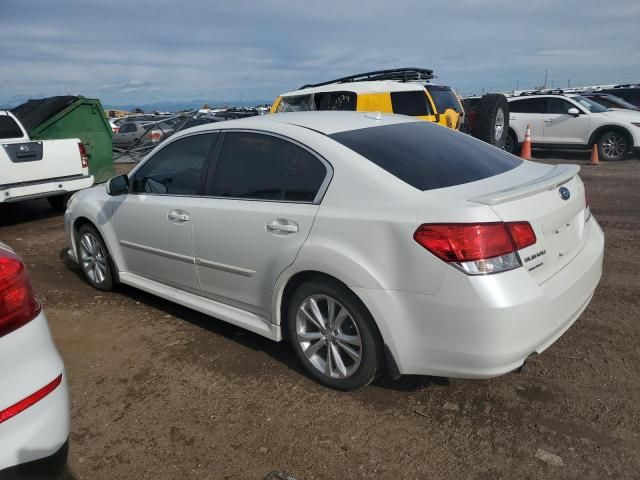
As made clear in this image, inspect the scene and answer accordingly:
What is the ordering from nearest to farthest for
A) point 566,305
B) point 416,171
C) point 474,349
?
point 474,349, point 566,305, point 416,171

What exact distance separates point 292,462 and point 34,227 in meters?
7.24

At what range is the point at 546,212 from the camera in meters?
2.77

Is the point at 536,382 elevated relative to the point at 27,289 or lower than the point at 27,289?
lower

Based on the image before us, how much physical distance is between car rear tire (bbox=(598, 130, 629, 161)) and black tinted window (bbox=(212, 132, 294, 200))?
11.6m

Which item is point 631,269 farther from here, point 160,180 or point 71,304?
point 71,304

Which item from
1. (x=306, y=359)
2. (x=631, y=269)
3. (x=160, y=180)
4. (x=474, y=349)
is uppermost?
(x=160, y=180)

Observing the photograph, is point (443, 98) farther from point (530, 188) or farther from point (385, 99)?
point (530, 188)

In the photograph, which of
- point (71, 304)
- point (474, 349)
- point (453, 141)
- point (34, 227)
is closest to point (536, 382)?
point (474, 349)

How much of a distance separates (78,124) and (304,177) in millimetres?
9442

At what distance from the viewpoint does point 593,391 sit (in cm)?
304

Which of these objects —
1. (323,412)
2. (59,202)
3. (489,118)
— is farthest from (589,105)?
(323,412)

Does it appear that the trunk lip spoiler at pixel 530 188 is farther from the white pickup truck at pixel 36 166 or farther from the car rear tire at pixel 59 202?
the car rear tire at pixel 59 202

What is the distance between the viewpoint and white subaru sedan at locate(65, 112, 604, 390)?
8.37 feet

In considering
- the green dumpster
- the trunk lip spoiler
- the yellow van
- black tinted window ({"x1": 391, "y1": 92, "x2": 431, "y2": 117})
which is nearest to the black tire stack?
the yellow van
